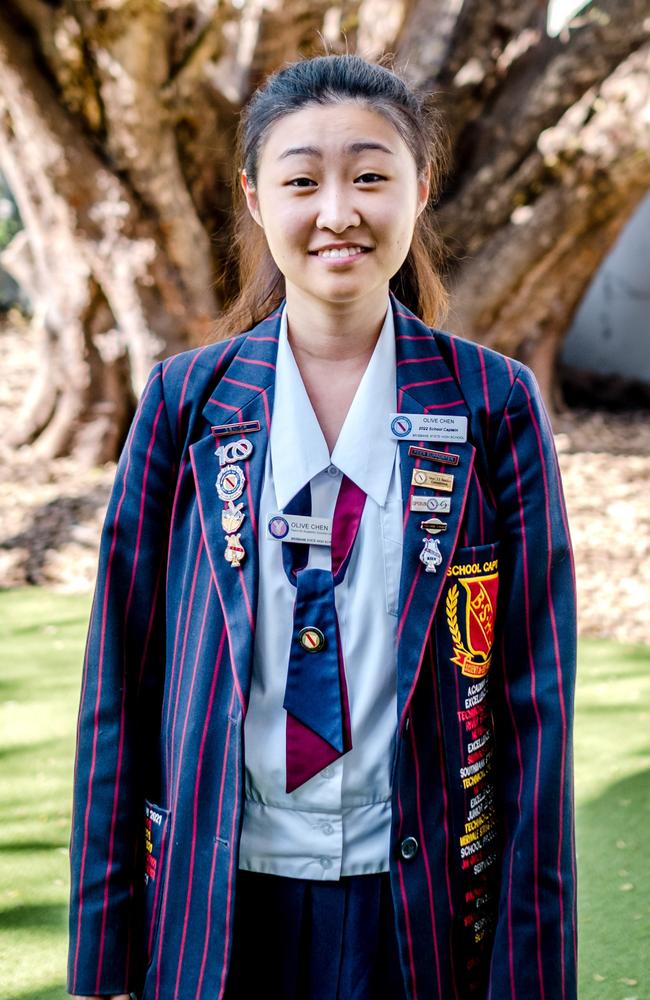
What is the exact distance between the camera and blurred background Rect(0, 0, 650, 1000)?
4559 millimetres

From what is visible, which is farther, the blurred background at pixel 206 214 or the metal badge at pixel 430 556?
the blurred background at pixel 206 214

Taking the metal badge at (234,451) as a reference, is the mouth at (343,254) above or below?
above

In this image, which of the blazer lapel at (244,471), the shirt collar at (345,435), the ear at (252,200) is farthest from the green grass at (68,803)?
the ear at (252,200)

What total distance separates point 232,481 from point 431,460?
0.78 ft

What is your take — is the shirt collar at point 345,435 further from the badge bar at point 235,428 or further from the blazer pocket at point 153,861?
the blazer pocket at point 153,861

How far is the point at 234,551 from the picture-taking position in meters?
1.28

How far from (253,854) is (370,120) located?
88 cm

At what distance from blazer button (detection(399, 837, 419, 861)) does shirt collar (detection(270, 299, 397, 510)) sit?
383 mm

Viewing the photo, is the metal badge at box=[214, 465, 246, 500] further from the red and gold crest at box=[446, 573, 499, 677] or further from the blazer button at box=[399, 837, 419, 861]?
the blazer button at box=[399, 837, 419, 861]

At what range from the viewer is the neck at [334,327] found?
53.6 inches

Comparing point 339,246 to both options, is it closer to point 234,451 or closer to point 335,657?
point 234,451

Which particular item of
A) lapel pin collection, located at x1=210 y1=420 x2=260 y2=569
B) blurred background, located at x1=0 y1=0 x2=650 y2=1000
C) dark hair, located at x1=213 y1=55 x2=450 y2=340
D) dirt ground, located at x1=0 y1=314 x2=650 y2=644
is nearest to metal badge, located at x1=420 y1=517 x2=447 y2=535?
lapel pin collection, located at x1=210 y1=420 x2=260 y2=569

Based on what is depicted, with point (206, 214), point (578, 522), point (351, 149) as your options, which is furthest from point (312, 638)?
point (206, 214)

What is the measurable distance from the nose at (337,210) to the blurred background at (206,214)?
2510 mm
